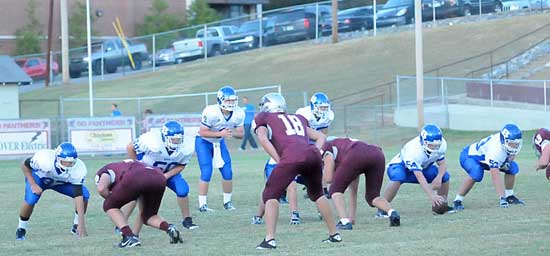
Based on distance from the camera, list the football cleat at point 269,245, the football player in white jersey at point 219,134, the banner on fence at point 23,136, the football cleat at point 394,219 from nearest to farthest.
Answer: the football cleat at point 269,245, the football cleat at point 394,219, the football player in white jersey at point 219,134, the banner on fence at point 23,136

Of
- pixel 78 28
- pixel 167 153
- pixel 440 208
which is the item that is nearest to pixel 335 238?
pixel 167 153

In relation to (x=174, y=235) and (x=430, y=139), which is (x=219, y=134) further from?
(x=174, y=235)

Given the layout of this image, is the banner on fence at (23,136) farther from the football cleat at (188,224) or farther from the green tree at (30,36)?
the green tree at (30,36)

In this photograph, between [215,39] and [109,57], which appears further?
[215,39]

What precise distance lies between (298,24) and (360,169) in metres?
41.8

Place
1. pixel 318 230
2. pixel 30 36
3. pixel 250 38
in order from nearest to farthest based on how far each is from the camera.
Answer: pixel 318 230 → pixel 250 38 → pixel 30 36

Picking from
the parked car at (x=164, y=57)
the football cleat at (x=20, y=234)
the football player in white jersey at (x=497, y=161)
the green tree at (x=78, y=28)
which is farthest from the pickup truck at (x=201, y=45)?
the football cleat at (x=20, y=234)

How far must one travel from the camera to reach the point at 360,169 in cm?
1206

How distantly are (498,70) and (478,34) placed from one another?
7.19m

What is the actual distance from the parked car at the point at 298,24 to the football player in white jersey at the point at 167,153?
40865 mm

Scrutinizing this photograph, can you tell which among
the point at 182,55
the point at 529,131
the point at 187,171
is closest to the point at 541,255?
the point at 187,171

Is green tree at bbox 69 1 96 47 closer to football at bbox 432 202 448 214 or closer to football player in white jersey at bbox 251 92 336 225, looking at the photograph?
football player in white jersey at bbox 251 92 336 225

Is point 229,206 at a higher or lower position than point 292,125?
lower

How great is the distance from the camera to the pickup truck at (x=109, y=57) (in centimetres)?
5153
